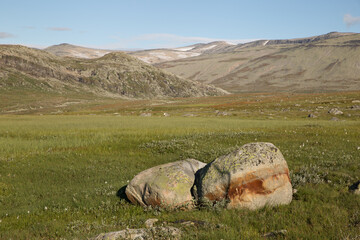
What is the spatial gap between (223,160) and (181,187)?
2.14m

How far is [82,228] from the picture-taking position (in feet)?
32.7

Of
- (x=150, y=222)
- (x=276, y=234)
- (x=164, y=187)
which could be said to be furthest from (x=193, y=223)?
(x=164, y=187)

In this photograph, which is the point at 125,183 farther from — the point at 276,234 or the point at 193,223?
the point at 276,234

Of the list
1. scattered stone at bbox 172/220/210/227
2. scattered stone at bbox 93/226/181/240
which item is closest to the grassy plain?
scattered stone at bbox 172/220/210/227

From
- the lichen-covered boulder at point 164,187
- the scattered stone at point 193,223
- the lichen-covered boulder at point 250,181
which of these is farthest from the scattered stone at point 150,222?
the lichen-covered boulder at point 250,181

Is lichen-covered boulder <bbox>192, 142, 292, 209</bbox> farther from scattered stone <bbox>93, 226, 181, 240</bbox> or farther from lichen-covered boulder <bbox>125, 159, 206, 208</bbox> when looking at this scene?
scattered stone <bbox>93, 226, 181, 240</bbox>

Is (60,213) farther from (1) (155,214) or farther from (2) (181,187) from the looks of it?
(2) (181,187)

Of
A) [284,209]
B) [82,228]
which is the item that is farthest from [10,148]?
[284,209]

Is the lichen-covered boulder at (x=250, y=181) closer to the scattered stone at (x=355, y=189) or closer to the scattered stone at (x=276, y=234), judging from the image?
the scattered stone at (x=276, y=234)

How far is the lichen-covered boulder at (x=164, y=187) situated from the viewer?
1173 cm

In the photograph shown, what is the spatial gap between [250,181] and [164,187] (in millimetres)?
3571

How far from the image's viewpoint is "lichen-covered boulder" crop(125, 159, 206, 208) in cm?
1173

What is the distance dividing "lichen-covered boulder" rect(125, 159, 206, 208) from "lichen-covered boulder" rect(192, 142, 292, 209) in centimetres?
85

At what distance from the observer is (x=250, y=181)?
10789mm
